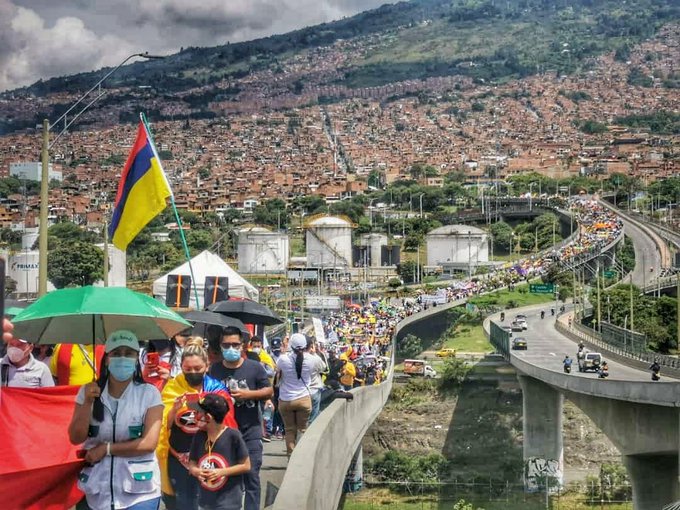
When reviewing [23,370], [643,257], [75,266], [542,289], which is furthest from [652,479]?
[643,257]

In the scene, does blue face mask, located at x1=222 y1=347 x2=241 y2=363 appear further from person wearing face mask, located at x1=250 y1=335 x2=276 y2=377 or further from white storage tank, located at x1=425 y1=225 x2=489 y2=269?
white storage tank, located at x1=425 y1=225 x2=489 y2=269

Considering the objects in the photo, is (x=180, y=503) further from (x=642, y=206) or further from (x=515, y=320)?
(x=642, y=206)

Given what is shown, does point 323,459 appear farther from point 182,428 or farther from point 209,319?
point 182,428

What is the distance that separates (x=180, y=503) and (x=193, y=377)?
698mm

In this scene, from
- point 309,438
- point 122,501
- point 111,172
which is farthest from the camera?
point 111,172

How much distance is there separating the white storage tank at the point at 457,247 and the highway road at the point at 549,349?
87.1 feet

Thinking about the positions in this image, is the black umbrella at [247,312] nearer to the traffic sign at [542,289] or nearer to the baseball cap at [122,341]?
the baseball cap at [122,341]

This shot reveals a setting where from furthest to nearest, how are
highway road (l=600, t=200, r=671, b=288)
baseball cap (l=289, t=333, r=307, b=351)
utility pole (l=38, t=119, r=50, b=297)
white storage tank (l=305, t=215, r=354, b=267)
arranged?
white storage tank (l=305, t=215, r=354, b=267) < highway road (l=600, t=200, r=671, b=288) < utility pole (l=38, t=119, r=50, b=297) < baseball cap (l=289, t=333, r=307, b=351)

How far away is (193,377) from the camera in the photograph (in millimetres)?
7047

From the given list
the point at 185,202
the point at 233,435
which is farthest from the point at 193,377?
the point at 185,202

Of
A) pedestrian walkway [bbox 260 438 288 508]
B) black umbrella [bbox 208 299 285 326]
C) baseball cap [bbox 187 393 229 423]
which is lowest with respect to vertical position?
pedestrian walkway [bbox 260 438 288 508]

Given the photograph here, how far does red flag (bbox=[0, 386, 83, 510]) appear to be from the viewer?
19.6ft

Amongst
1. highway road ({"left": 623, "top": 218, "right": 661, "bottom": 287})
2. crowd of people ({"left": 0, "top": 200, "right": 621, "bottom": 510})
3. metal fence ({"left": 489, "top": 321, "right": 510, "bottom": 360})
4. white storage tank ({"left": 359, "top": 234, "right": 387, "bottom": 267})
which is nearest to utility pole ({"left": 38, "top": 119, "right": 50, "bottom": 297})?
crowd of people ({"left": 0, "top": 200, "right": 621, "bottom": 510})

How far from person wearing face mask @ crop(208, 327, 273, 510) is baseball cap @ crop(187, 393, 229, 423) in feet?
3.75
